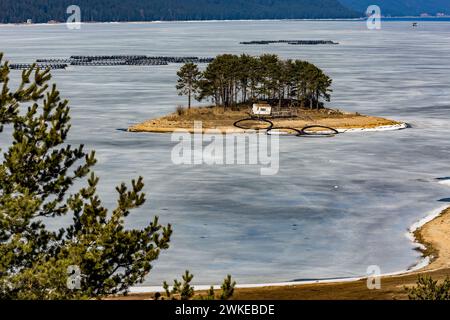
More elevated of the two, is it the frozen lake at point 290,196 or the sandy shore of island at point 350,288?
the frozen lake at point 290,196

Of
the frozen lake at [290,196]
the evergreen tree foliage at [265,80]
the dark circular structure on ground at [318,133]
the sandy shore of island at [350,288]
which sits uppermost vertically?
the evergreen tree foliage at [265,80]

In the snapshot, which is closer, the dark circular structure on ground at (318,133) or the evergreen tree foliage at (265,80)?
the dark circular structure on ground at (318,133)

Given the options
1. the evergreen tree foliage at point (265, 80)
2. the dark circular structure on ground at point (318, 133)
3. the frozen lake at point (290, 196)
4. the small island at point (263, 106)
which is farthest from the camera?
→ the evergreen tree foliage at point (265, 80)

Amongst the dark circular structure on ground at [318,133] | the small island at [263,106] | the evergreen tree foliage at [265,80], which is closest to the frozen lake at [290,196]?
the dark circular structure on ground at [318,133]

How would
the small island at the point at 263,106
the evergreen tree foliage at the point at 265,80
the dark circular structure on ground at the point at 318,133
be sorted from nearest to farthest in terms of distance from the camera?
1. the dark circular structure on ground at the point at 318,133
2. the small island at the point at 263,106
3. the evergreen tree foliage at the point at 265,80

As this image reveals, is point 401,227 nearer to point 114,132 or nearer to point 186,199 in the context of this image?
point 186,199

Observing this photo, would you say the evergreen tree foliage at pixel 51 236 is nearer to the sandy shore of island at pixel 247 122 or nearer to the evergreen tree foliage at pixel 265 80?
the sandy shore of island at pixel 247 122
